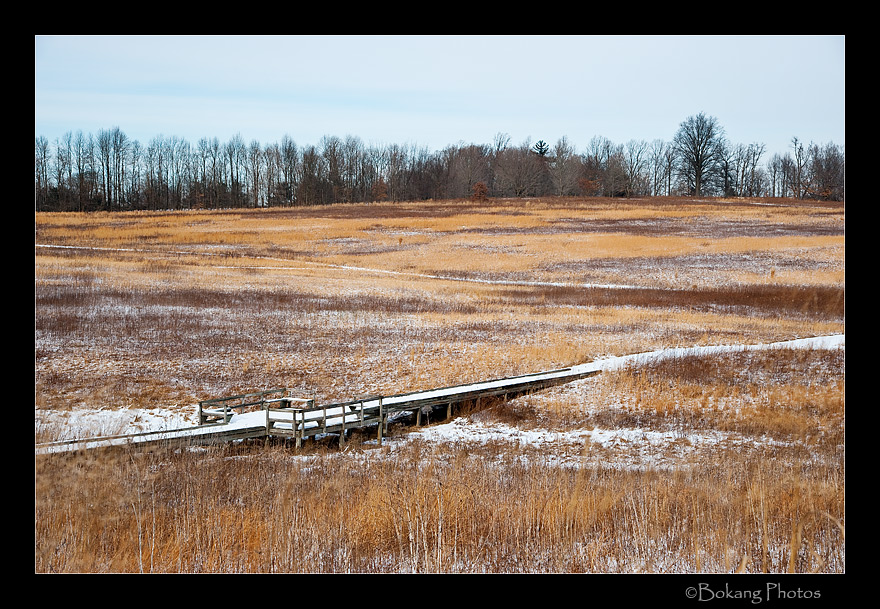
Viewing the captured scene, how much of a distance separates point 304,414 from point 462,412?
4.43 metres

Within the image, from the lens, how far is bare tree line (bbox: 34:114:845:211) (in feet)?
192

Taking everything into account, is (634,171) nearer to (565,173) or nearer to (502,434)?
(565,173)

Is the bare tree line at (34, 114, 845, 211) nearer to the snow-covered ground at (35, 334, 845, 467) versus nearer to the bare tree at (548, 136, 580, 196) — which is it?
the bare tree at (548, 136, 580, 196)

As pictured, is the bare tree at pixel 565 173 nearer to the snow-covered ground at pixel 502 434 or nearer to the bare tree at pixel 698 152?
the bare tree at pixel 698 152

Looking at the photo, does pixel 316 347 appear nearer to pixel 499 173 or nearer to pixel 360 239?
pixel 360 239

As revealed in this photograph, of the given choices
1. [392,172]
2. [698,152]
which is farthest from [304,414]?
[392,172]

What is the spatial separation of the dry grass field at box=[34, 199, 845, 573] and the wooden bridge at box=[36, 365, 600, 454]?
1.38 feet

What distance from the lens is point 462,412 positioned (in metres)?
18.3

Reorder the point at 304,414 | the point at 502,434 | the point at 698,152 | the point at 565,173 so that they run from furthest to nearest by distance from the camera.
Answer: the point at 565,173 → the point at 698,152 → the point at 502,434 → the point at 304,414

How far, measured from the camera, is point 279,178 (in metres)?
88.6

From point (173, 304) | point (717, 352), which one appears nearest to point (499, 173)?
point (173, 304)

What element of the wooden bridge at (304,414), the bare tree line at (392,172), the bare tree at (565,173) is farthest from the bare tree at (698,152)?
the wooden bridge at (304,414)

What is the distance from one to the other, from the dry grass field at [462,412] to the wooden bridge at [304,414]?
0.42 m
